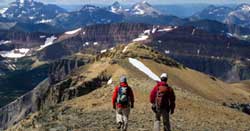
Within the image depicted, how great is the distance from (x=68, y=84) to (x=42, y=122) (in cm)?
4529

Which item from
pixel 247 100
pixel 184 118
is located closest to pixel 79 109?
pixel 184 118

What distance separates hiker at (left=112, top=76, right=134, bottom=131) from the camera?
32.5m

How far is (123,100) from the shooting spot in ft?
107

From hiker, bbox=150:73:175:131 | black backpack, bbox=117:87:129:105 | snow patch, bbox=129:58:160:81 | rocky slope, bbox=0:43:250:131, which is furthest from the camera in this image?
snow patch, bbox=129:58:160:81

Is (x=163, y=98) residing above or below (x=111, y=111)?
above

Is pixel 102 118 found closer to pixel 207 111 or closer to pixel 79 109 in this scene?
pixel 79 109

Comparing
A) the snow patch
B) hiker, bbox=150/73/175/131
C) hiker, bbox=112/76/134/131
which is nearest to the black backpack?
hiker, bbox=112/76/134/131

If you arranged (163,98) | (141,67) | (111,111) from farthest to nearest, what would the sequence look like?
(141,67)
(111,111)
(163,98)

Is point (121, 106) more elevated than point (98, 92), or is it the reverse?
point (121, 106)

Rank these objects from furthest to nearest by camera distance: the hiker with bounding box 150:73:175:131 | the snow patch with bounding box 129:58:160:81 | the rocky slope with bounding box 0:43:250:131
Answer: the snow patch with bounding box 129:58:160:81 < the rocky slope with bounding box 0:43:250:131 < the hiker with bounding box 150:73:175:131

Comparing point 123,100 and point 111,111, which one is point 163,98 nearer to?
point 123,100

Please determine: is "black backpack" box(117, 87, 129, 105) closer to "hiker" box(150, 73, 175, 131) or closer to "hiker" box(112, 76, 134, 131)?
"hiker" box(112, 76, 134, 131)

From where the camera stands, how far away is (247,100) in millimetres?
96750

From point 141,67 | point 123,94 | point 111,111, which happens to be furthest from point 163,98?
point 141,67
